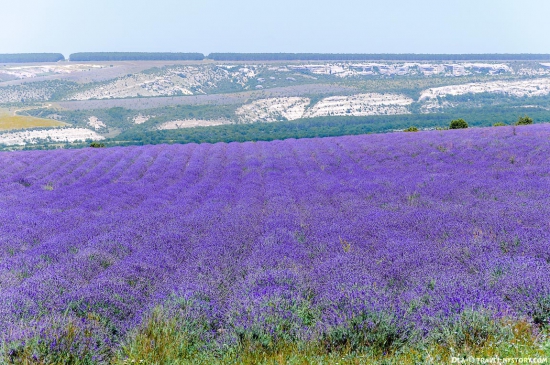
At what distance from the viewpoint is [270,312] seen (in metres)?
3.64

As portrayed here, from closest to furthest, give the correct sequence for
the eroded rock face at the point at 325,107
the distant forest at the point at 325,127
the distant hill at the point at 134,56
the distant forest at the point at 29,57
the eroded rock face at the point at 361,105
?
the distant forest at the point at 325,127 < the eroded rock face at the point at 325,107 < the eroded rock face at the point at 361,105 < the distant forest at the point at 29,57 < the distant hill at the point at 134,56

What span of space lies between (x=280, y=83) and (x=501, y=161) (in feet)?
365

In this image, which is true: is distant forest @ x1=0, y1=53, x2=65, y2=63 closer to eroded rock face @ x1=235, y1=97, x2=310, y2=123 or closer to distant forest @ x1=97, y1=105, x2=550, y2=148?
eroded rock face @ x1=235, y1=97, x2=310, y2=123

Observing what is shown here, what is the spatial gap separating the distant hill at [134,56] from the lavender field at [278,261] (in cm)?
15933

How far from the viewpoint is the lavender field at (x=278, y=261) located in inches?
134

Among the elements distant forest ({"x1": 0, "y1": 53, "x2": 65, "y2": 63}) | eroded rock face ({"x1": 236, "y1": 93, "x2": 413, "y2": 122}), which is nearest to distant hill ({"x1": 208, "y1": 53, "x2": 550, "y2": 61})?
distant forest ({"x1": 0, "y1": 53, "x2": 65, "y2": 63})

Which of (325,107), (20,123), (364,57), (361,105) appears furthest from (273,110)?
(364,57)

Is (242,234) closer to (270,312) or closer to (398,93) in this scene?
(270,312)

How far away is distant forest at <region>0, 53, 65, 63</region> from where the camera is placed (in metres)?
157

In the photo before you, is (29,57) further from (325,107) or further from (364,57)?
(325,107)

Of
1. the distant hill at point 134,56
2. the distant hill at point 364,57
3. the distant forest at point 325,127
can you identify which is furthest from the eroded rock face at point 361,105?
the distant hill at point 134,56

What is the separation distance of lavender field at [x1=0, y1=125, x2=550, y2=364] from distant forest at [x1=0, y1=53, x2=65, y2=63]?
7008 inches

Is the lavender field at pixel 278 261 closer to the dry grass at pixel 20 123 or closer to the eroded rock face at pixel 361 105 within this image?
the dry grass at pixel 20 123

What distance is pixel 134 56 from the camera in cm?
16275
